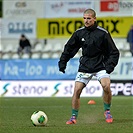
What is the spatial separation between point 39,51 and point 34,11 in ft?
7.96

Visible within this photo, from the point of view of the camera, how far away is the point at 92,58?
13.3m

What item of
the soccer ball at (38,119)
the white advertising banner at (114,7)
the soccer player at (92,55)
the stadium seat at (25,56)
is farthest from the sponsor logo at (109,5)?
the soccer ball at (38,119)

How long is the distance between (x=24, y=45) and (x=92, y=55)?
1757 cm

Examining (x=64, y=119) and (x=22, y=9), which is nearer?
(x=64, y=119)

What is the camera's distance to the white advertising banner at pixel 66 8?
3027 cm

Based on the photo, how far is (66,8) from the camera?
30484 millimetres

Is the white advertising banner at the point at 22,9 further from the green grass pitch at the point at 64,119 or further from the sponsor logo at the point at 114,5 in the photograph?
the green grass pitch at the point at 64,119

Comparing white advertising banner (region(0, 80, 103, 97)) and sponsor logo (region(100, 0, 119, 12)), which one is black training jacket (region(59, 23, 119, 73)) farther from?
sponsor logo (region(100, 0, 119, 12))

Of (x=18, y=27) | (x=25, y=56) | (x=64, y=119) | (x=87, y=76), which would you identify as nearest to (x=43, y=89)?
(x=25, y=56)

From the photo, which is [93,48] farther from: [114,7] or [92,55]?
[114,7]

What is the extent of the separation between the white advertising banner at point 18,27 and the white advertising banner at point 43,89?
280 inches

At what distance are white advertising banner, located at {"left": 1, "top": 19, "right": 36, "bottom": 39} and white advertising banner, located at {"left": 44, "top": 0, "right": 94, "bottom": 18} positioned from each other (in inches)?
55.4

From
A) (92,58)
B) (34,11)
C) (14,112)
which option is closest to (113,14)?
(34,11)

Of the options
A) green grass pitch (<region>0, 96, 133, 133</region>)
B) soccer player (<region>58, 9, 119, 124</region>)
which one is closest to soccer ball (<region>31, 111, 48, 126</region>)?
green grass pitch (<region>0, 96, 133, 133</region>)
